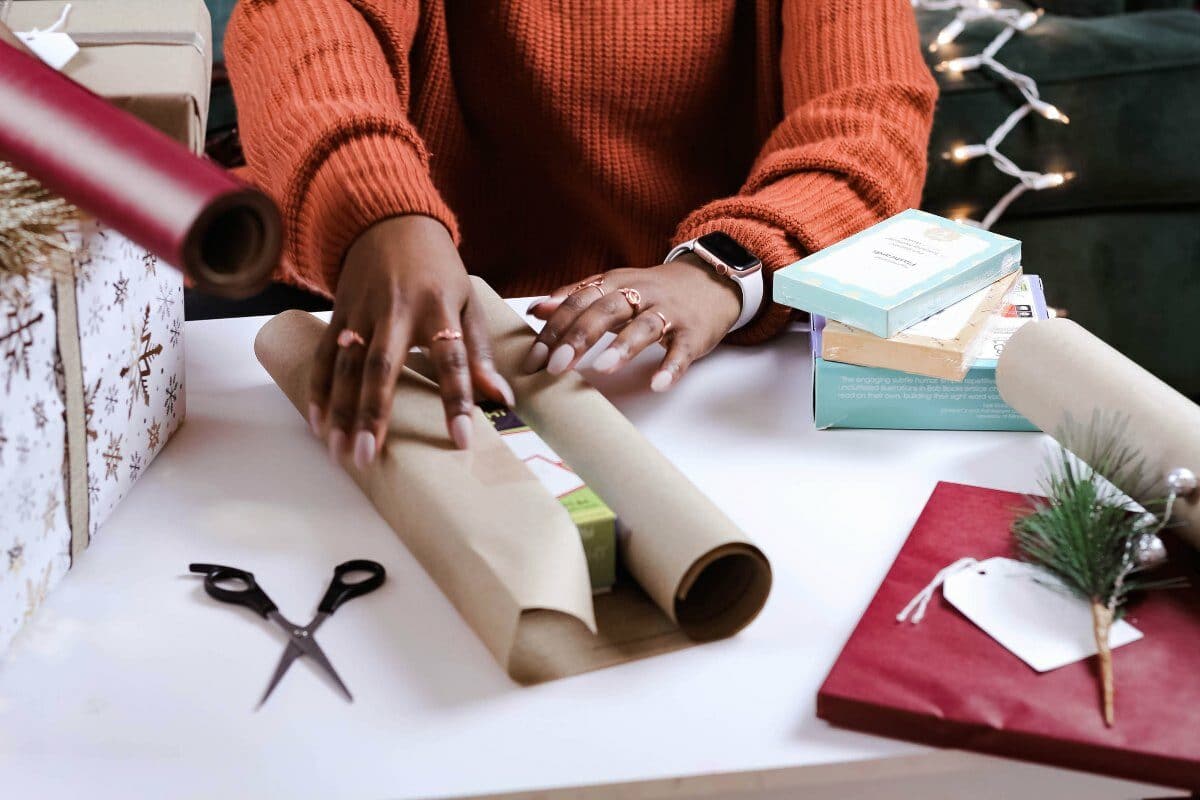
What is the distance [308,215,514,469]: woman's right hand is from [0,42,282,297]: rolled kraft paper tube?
0.25 meters

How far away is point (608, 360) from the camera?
68 cm

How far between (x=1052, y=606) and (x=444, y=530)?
0.27 meters

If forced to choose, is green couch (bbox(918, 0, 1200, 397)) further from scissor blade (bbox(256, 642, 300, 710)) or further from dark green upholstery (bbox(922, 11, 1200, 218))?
scissor blade (bbox(256, 642, 300, 710))

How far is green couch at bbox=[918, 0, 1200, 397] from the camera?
5.22ft

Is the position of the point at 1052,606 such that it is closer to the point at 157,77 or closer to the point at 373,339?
the point at 373,339

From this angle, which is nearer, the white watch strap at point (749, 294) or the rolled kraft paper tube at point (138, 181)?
the rolled kraft paper tube at point (138, 181)

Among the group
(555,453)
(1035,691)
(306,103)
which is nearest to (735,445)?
(555,453)

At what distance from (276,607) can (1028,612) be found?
1.10 feet

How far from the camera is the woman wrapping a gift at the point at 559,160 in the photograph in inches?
26.4

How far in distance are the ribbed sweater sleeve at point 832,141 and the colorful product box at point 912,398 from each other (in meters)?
0.12

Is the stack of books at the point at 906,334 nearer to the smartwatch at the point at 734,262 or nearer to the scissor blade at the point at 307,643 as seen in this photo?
the smartwatch at the point at 734,262

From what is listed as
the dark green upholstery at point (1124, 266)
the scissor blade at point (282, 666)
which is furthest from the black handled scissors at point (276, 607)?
the dark green upholstery at point (1124, 266)

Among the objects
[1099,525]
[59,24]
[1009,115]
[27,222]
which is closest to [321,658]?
[27,222]

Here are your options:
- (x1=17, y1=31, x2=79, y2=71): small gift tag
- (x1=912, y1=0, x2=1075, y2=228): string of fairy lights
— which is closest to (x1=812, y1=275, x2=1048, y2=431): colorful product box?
(x1=17, y1=31, x2=79, y2=71): small gift tag
